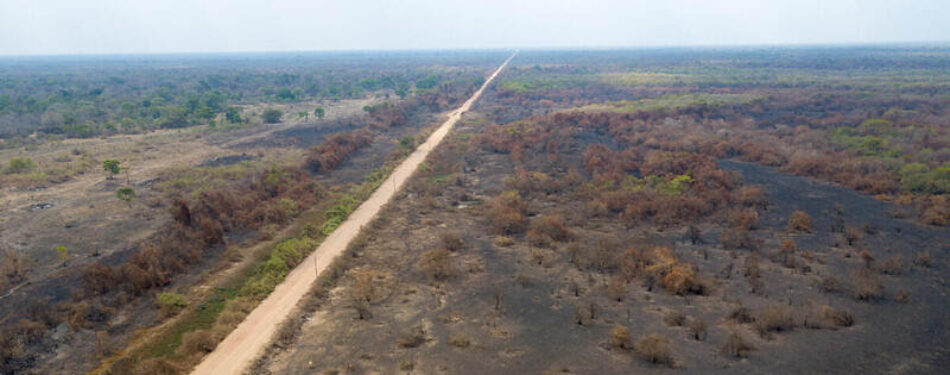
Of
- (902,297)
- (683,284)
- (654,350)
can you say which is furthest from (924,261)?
(654,350)

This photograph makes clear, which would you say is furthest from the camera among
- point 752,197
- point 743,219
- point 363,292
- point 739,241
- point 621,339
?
point 752,197

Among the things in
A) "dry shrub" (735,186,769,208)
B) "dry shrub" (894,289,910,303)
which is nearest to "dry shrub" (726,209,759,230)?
"dry shrub" (735,186,769,208)

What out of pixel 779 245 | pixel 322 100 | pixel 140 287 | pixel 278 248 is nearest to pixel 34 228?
pixel 140 287

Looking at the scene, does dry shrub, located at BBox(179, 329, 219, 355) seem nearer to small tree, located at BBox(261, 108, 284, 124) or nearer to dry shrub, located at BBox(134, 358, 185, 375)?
dry shrub, located at BBox(134, 358, 185, 375)

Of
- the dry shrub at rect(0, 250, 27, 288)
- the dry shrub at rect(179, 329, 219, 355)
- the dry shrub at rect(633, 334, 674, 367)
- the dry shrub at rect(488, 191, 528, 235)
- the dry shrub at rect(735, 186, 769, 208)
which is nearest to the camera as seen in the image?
the dry shrub at rect(633, 334, 674, 367)

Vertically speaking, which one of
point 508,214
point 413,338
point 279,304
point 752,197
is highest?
point 752,197

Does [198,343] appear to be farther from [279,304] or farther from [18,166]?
[18,166]
